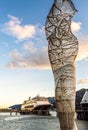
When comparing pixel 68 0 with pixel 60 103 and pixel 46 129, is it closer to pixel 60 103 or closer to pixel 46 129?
pixel 60 103

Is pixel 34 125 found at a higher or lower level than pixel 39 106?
lower

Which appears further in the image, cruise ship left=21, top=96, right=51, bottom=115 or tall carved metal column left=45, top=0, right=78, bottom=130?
cruise ship left=21, top=96, right=51, bottom=115

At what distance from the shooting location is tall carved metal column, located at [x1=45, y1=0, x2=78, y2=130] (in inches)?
557

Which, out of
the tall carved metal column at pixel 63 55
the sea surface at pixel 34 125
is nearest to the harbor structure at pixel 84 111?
the sea surface at pixel 34 125

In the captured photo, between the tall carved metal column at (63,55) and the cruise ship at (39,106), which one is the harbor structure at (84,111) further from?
the tall carved metal column at (63,55)

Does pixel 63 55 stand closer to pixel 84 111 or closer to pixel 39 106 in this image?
pixel 84 111

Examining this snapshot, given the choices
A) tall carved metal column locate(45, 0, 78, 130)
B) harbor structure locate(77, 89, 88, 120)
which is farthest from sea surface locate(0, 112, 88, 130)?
tall carved metal column locate(45, 0, 78, 130)

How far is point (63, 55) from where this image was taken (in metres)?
14.6

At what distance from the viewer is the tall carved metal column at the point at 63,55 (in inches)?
557

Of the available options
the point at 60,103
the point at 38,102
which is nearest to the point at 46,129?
the point at 60,103

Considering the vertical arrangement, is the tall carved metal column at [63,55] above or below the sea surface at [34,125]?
above

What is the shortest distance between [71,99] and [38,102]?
129 m

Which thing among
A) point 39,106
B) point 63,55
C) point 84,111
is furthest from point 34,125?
point 39,106

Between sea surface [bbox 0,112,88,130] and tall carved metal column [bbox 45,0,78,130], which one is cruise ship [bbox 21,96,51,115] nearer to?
sea surface [bbox 0,112,88,130]
